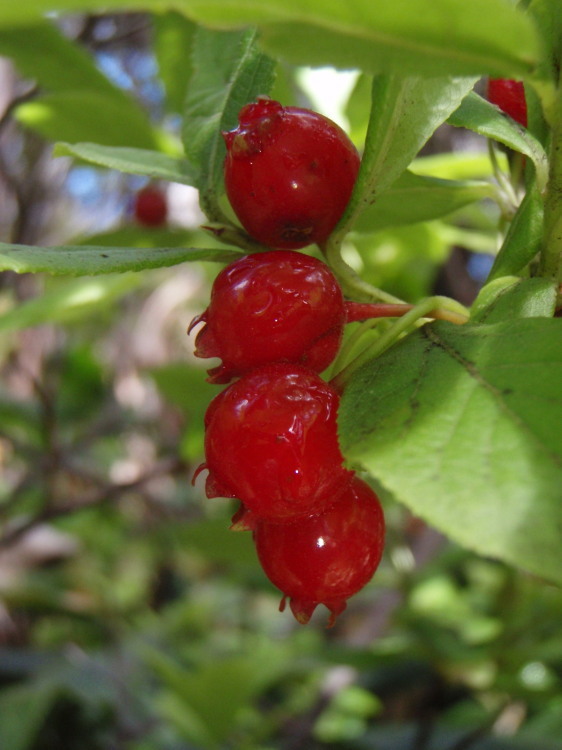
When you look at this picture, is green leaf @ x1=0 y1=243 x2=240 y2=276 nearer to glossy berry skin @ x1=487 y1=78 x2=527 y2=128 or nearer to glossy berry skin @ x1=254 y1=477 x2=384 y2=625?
glossy berry skin @ x1=254 y1=477 x2=384 y2=625

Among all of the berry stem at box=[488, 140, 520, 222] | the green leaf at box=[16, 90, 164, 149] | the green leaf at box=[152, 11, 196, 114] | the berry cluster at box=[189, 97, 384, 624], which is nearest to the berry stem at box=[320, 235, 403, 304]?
the berry cluster at box=[189, 97, 384, 624]

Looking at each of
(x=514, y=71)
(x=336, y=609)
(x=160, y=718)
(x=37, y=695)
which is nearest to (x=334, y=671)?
(x=160, y=718)

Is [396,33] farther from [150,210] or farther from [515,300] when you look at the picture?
[150,210]

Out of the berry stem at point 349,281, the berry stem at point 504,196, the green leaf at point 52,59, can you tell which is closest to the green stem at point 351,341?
the berry stem at point 349,281

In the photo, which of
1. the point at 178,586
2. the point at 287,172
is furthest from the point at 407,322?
the point at 178,586

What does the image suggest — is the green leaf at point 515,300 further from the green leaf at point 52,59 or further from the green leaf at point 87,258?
the green leaf at point 52,59

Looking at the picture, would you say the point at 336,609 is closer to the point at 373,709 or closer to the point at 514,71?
the point at 514,71
